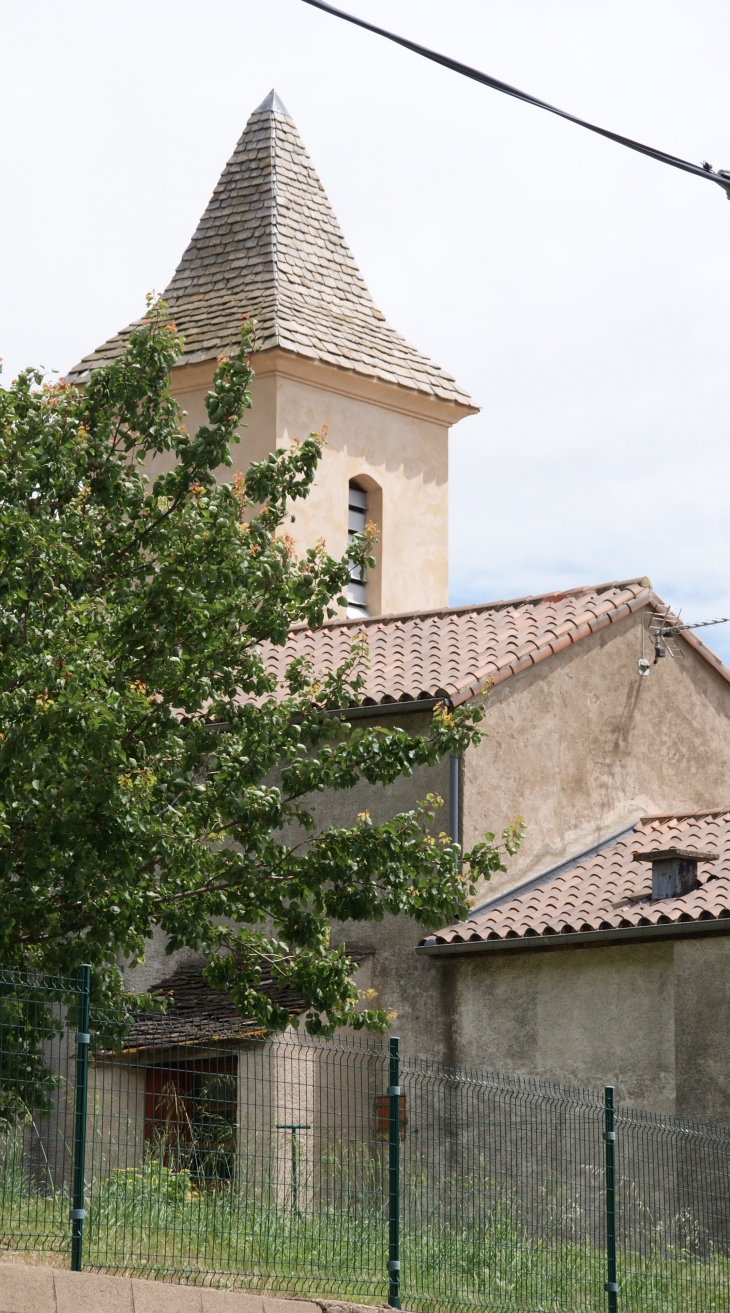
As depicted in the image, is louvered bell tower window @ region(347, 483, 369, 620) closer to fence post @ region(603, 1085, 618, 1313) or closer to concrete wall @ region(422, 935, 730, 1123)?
concrete wall @ region(422, 935, 730, 1123)

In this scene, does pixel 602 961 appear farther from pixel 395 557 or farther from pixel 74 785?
pixel 395 557

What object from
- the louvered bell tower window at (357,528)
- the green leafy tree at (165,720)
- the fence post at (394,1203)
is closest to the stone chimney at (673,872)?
the green leafy tree at (165,720)

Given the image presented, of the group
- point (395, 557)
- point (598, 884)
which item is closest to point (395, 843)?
point (598, 884)

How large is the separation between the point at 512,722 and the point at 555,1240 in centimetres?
897

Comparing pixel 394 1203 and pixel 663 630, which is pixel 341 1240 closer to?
pixel 394 1203

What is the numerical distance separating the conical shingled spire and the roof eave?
11682 millimetres

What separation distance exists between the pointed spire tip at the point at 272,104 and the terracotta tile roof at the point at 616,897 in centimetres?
1671

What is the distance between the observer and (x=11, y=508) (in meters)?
13.3

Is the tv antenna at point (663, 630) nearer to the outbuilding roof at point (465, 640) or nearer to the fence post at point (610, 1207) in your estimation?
the outbuilding roof at point (465, 640)

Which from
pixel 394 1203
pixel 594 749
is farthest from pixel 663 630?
pixel 394 1203

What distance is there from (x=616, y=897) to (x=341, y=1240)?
870cm

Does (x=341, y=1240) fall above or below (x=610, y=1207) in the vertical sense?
above

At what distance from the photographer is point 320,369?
28422 millimetres

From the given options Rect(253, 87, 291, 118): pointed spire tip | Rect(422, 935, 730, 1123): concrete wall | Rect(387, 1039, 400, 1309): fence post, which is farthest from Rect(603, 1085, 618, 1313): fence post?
Rect(253, 87, 291, 118): pointed spire tip
